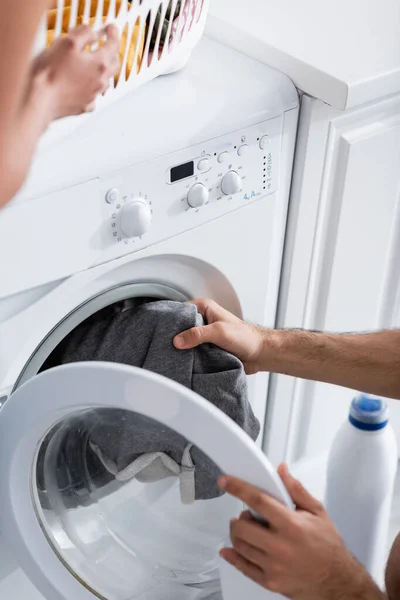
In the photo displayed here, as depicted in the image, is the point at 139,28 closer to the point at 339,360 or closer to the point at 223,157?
the point at 223,157

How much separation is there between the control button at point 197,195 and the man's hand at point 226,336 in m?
0.17

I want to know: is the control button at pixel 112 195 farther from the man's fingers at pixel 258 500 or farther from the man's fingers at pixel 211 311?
the man's fingers at pixel 258 500

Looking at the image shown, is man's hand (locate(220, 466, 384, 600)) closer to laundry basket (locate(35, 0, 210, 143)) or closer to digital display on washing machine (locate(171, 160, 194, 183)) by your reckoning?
digital display on washing machine (locate(171, 160, 194, 183))

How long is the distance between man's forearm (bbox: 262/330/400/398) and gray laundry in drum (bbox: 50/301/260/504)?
0.13 metres

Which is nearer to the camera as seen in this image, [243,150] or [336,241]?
[243,150]

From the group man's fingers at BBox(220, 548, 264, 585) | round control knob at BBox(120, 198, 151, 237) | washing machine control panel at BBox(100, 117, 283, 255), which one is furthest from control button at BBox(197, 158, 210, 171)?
man's fingers at BBox(220, 548, 264, 585)

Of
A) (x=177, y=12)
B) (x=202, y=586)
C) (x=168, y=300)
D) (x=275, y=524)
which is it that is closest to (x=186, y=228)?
(x=168, y=300)

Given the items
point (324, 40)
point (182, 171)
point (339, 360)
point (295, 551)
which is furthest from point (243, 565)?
point (324, 40)

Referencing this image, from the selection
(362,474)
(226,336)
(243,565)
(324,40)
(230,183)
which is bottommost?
(362,474)

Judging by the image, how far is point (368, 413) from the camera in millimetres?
1484

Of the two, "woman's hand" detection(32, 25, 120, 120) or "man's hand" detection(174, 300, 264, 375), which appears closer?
"woman's hand" detection(32, 25, 120, 120)

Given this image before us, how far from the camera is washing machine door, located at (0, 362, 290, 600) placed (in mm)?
958

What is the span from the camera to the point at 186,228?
1.09 meters

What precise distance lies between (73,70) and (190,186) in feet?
1.35
